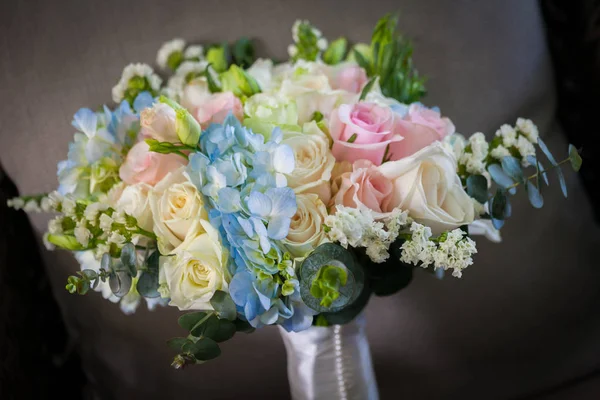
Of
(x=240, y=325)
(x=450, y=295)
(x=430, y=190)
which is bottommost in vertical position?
(x=450, y=295)

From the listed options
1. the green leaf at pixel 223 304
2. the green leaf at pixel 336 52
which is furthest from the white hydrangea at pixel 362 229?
the green leaf at pixel 336 52

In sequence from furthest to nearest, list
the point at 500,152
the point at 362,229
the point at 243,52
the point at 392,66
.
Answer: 1. the point at 243,52
2. the point at 392,66
3. the point at 500,152
4. the point at 362,229

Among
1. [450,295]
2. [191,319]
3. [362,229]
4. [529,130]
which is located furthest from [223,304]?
[450,295]

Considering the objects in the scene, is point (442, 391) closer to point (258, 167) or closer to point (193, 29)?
point (258, 167)

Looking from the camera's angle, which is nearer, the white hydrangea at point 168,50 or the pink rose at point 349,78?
the pink rose at point 349,78

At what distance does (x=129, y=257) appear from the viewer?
0.49m

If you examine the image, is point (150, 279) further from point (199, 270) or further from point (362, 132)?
point (362, 132)

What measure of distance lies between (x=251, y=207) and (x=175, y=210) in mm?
85

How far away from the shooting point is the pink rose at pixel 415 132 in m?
0.53

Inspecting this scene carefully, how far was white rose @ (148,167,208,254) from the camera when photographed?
48 cm

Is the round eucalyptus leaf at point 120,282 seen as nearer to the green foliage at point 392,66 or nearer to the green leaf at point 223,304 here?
the green leaf at point 223,304

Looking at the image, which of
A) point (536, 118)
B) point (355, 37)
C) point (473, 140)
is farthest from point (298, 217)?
point (536, 118)

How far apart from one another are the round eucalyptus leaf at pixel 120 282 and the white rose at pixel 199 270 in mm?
45

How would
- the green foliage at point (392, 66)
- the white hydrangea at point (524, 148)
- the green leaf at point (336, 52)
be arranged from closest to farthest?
the white hydrangea at point (524, 148) < the green foliage at point (392, 66) < the green leaf at point (336, 52)
